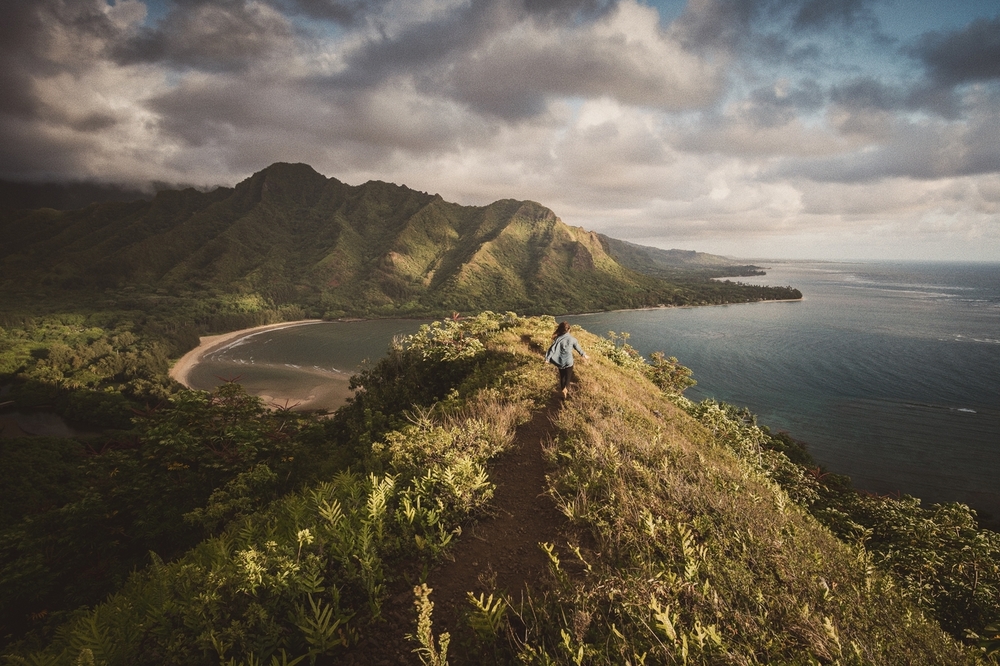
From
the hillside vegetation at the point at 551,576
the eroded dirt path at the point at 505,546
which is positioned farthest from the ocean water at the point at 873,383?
the eroded dirt path at the point at 505,546

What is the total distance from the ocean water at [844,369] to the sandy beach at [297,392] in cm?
377

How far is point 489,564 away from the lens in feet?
16.4

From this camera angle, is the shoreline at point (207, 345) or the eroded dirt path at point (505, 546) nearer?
the eroded dirt path at point (505, 546)

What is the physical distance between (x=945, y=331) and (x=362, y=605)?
165646 mm

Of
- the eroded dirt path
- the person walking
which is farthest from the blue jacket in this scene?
the eroded dirt path

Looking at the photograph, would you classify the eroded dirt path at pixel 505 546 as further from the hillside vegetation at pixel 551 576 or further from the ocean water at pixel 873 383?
the ocean water at pixel 873 383

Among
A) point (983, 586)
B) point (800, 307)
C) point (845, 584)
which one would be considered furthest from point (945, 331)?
point (845, 584)

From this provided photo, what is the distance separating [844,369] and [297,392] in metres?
118

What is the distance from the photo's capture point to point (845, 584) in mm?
4742

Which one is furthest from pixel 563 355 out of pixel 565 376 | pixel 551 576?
pixel 551 576

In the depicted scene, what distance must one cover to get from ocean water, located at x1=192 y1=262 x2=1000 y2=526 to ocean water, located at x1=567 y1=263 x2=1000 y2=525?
241 millimetres

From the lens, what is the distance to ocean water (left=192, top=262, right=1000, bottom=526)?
1826 inches

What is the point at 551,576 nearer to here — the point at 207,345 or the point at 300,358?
the point at 300,358

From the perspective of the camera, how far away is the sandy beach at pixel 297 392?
8181 centimetres
